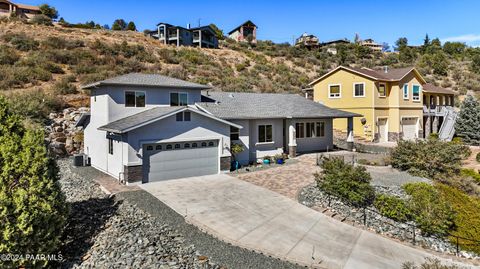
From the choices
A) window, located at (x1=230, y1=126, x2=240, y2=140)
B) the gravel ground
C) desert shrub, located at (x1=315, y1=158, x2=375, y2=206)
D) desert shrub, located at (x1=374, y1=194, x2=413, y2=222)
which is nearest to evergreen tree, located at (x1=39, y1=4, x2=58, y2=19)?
window, located at (x1=230, y1=126, x2=240, y2=140)

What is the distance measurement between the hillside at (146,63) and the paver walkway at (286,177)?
18.7 metres

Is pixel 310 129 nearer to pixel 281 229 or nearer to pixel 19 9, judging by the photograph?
pixel 281 229

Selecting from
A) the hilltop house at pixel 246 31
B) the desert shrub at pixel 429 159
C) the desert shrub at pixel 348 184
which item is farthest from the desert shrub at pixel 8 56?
the hilltop house at pixel 246 31

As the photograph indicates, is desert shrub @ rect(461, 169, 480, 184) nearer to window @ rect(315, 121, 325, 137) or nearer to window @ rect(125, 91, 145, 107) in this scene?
window @ rect(315, 121, 325, 137)

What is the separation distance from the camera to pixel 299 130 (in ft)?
76.7

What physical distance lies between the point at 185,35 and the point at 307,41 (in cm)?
3575

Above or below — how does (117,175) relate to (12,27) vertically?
below

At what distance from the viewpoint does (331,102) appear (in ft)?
109

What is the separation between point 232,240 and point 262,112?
43.6 ft

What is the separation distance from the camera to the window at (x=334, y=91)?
32.6 meters

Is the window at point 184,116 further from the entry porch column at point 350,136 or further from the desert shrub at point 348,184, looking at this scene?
the entry porch column at point 350,136

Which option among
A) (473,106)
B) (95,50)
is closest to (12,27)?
(95,50)

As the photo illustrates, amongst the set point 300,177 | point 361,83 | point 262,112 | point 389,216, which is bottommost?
point 389,216

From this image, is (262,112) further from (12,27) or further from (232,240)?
(12,27)
